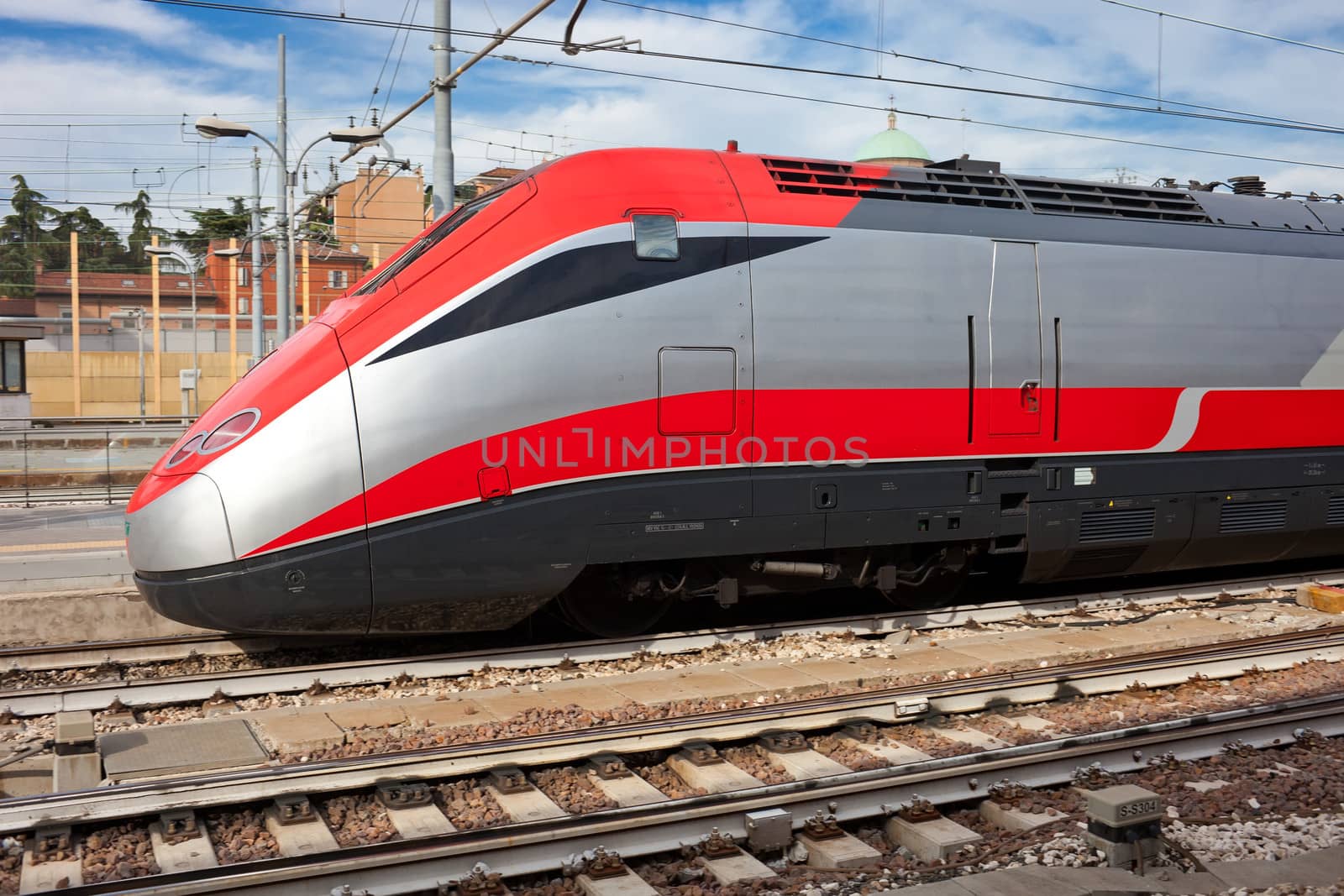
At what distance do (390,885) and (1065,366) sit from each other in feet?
21.4

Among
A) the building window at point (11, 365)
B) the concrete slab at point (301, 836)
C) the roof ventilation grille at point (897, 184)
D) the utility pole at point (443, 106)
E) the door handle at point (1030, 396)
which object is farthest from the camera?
the building window at point (11, 365)

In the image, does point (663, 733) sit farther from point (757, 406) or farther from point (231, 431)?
point (231, 431)

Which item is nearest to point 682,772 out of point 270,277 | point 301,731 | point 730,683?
point 730,683

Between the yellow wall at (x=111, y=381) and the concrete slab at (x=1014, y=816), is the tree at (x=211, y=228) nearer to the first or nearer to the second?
the yellow wall at (x=111, y=381)

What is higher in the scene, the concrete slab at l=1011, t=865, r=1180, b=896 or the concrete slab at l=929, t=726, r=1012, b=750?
the concrete slab at l=929, t=726, r=1012, b=750

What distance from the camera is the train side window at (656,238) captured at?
25.3ft

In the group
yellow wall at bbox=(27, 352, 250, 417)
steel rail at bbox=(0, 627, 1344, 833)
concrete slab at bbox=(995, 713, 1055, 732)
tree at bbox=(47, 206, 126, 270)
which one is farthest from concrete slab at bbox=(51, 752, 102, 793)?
tree at bbox=(47, 206, 126, 270)

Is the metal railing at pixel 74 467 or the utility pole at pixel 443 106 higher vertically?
A: the utility pole at pixel 443 106

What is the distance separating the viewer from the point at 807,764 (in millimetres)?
5949

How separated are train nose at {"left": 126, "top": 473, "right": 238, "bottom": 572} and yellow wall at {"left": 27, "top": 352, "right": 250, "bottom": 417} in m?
34.0

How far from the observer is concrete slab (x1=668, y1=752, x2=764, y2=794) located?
561cm

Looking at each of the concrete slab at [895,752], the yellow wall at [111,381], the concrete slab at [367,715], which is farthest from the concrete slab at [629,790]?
the yellow wall at [111,381]

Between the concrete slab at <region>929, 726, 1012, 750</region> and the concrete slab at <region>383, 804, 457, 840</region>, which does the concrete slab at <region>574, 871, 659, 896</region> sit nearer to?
the concrete slab at <region>383, 804, 457, 840</region>

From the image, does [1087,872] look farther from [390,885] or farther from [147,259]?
[147,259]
